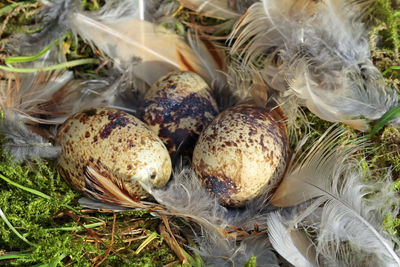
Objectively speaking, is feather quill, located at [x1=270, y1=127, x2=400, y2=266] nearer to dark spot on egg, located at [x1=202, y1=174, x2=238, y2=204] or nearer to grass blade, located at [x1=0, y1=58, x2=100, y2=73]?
dark spot on egg, located at [x1=202, y1=174, x2=238, y2=204]

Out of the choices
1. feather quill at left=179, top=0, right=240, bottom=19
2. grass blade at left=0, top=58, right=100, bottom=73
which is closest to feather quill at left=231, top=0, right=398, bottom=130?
feather quill at left=179, top=0, right=240, bottom=19

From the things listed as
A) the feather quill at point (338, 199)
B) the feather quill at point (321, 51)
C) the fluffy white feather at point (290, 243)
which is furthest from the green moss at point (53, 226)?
the feather quill at point (321, 51)

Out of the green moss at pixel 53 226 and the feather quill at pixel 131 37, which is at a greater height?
the feather quill at pixel 131 37

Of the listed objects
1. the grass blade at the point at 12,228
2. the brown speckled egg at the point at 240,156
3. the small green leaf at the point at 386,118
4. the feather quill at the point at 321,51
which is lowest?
the grass blade at the point at 12,228

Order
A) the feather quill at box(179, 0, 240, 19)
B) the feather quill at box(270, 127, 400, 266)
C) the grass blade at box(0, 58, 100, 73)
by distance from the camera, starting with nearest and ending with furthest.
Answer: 1. the feather quill at box(270, 127, 400, 266)
2. the grass blade at box(0, 58, 100, 73)
3. the feather quill at box(179, 0, 240, 19)

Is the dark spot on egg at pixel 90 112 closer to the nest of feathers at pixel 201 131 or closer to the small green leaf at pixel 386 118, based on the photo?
the nest of feathers at pixel 201 131

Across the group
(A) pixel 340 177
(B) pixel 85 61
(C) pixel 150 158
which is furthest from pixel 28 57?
(A) pixel 340 177

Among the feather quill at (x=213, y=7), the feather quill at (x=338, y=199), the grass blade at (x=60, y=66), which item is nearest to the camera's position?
the feather quill at (x=338, y=199)

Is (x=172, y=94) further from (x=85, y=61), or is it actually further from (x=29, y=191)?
(x=29, y=191)
